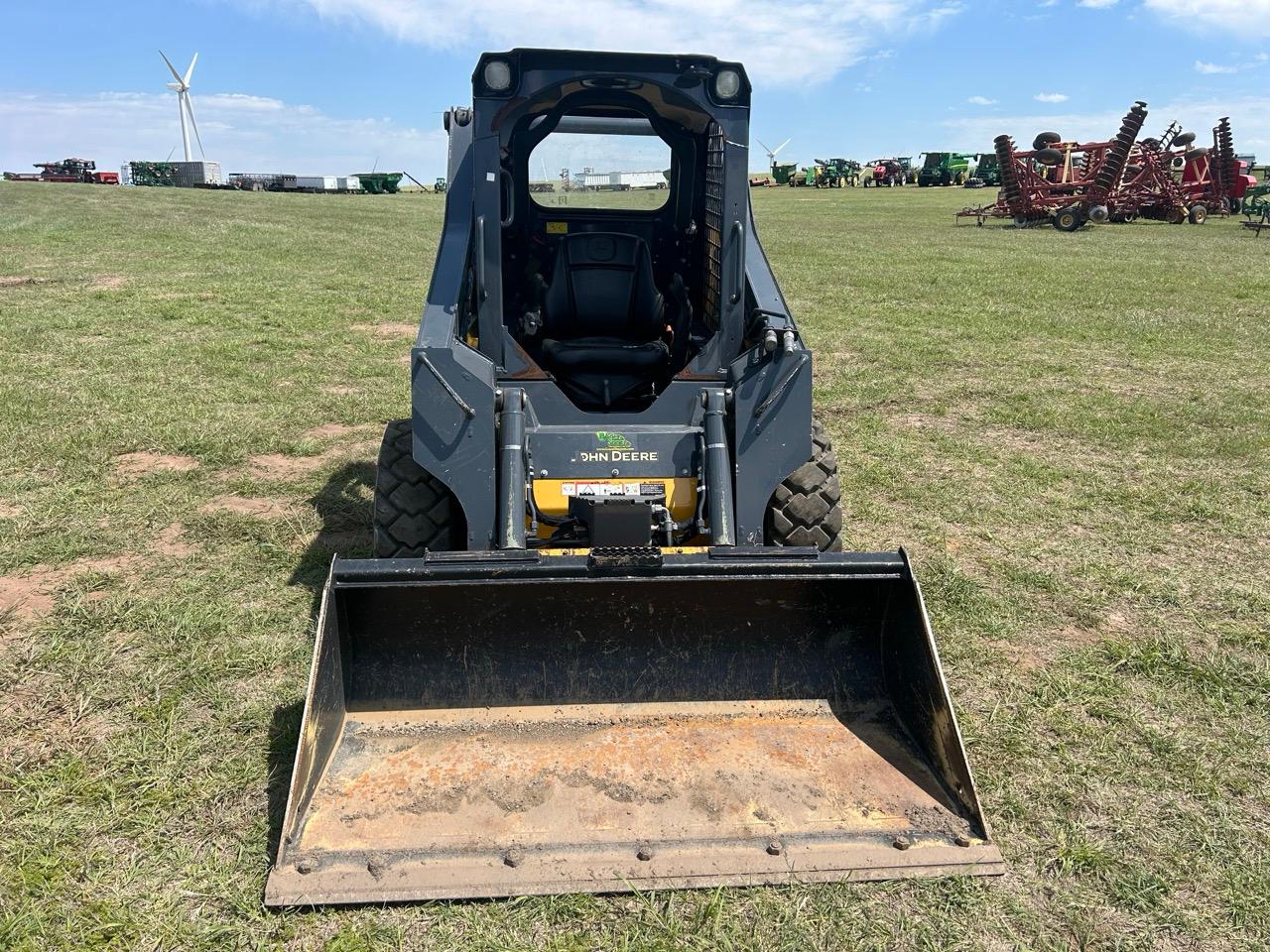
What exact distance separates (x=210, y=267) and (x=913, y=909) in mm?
15389

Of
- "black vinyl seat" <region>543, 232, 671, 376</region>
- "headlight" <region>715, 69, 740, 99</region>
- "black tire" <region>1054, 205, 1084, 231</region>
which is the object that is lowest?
"black vinyl seat" <region>543, 232, 671, 376</region>

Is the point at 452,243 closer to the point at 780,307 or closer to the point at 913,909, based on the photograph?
the point at 780,307

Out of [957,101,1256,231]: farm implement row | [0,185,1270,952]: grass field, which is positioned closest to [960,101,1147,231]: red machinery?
[957,101,1256,231]: farm implement row

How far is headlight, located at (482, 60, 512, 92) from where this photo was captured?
3.98 m

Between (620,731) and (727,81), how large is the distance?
272 centimetres

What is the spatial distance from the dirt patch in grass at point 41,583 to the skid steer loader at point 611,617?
152cm

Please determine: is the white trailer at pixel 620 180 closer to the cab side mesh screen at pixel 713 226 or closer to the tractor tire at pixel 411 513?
the cab side mesh screen at pixel 713 226

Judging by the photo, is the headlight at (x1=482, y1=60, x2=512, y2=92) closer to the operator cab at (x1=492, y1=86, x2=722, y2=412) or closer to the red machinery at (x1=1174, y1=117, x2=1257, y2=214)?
the operator cab at (x1=492, y1=86, x2=722, y2=412)

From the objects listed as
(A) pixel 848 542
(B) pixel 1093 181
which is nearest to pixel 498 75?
(A) pixel 848 542

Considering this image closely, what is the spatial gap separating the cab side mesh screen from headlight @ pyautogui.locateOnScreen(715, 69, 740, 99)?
0.53 feet

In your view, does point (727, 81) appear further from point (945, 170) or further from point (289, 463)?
point (945, 170)

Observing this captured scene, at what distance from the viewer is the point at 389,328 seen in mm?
10812

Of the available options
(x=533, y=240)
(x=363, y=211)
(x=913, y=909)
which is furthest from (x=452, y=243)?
(x=363, y=211)

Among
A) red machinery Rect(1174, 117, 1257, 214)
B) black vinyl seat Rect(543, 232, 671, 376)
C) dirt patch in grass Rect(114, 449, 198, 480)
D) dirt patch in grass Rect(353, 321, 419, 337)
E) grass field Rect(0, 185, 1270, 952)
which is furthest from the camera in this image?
red machinery Rect(1174, 117, 1257, 214)
